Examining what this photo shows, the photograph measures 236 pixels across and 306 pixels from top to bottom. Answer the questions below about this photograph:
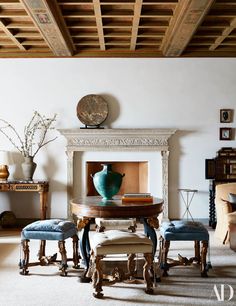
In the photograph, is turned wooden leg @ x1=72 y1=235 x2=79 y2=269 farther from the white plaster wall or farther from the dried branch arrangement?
the dried branch arrangement

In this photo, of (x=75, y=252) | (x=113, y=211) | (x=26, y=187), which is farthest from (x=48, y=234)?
(x=26, y=187)

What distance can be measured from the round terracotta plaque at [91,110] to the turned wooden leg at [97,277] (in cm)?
357

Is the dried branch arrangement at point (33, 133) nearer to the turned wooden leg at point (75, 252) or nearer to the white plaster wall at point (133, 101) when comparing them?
the white plaster wall at point (133, 101)

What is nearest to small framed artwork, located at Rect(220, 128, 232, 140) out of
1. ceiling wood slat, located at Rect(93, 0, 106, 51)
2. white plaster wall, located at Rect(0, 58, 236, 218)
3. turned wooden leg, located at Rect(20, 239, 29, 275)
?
white plaster wall, located at Rect(0, 58, 236, 218)

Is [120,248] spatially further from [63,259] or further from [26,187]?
[26,187]

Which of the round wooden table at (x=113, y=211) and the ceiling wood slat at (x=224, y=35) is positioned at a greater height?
the ceiling wood slat at (x=224, y=35)

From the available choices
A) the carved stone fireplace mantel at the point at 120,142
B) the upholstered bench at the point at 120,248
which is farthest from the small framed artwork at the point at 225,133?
the upholstered bench at the point at 120,248

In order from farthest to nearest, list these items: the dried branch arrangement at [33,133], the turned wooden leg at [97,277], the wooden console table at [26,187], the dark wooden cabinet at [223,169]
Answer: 1. the dried branch arrangement at [33,133]
2. the dark wooden cabinet at [223,169]
3. the wooden console table at [26,187]
4. the turned wooden leg at [97,277]

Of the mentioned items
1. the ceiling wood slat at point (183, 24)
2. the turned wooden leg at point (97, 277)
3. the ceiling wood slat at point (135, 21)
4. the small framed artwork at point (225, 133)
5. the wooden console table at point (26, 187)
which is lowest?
the turned wooden leg at point (97, 277)

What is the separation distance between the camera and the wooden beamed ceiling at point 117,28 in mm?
4938

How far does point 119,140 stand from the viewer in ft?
22.7

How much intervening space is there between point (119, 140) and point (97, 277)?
11.6 ft

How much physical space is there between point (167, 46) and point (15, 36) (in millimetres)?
2177

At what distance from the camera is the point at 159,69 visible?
7.02 meters
